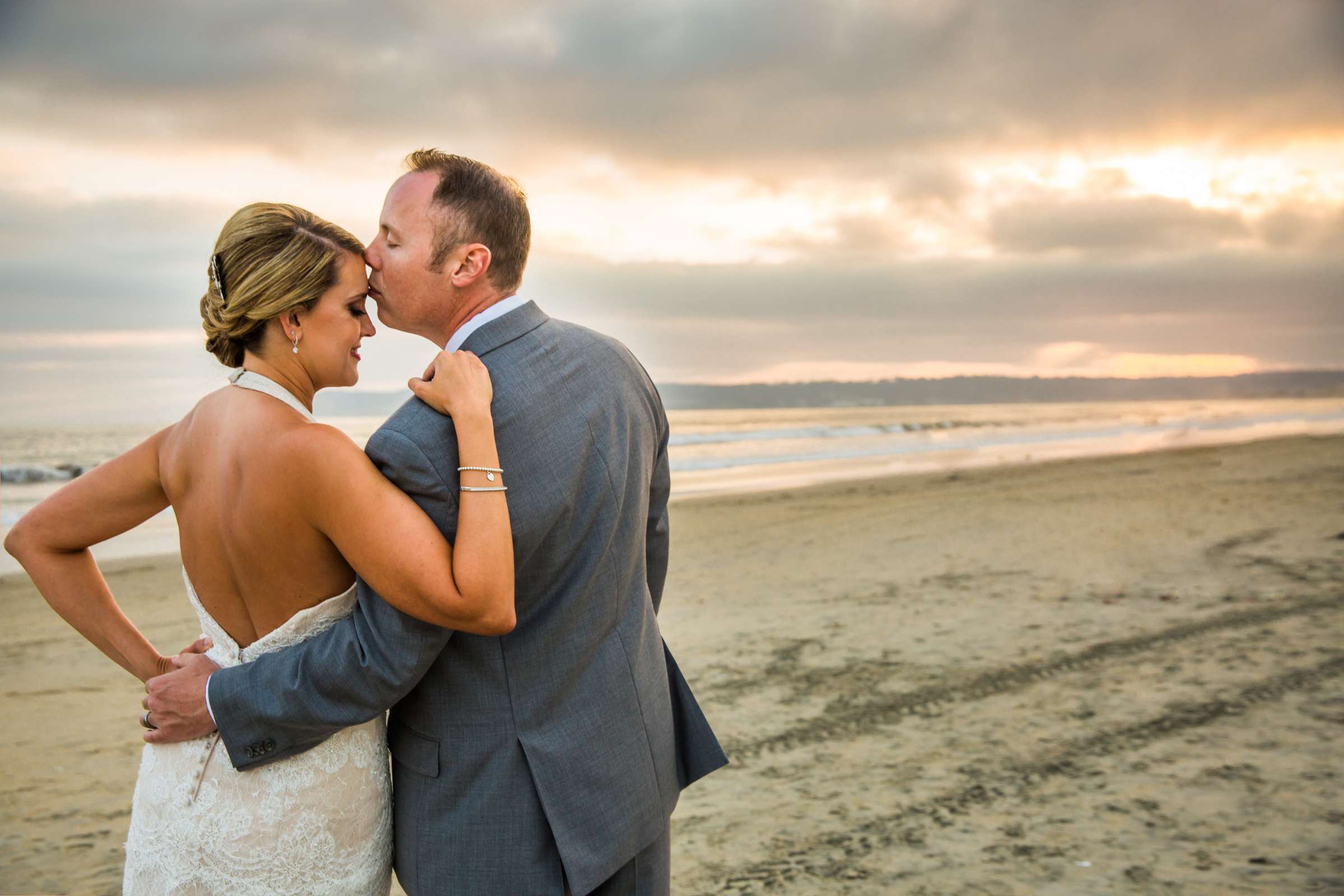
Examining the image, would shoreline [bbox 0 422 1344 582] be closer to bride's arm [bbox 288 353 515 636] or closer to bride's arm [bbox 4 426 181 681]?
bride's arm [bbox 4 426 181 681]

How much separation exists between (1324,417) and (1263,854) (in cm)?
3645

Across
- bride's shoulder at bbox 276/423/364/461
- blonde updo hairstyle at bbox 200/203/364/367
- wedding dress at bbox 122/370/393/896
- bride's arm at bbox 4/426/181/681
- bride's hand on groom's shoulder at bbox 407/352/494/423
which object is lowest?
wedding dress at bbox 122/370/393/896

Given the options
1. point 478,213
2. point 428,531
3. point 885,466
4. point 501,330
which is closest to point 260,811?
point 428,531

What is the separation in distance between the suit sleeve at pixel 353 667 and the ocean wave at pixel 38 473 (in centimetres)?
Result: 2294

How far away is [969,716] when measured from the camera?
492 cm

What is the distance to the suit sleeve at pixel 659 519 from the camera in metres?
2.25

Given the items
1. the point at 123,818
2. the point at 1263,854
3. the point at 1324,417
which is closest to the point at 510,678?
the point at 1263,854

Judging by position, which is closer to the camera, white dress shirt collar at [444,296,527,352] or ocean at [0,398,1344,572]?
white dress shirt collar at [444,296,527,352]

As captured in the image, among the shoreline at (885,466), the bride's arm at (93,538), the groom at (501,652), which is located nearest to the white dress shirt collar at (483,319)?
the groom at (501,652)

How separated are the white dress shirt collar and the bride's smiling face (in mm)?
245

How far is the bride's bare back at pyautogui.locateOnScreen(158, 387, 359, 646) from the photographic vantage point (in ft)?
5.72

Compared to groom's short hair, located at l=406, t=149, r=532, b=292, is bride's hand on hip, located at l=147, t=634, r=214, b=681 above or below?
below

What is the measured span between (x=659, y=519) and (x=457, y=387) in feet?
2.62

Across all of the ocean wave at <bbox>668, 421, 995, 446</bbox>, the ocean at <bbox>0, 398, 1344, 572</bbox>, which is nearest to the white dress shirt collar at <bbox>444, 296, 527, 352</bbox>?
the ocean at <bbox>0, 398, 1344, 572</bbox>
